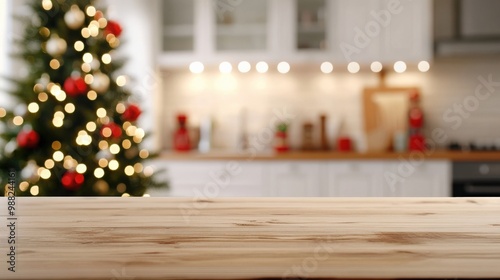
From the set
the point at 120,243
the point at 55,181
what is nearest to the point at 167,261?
the point at 120,243

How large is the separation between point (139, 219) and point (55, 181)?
2.28 m

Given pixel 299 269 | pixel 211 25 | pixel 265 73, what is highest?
pixel 211 25

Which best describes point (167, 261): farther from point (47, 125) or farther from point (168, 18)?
point (168, 18)

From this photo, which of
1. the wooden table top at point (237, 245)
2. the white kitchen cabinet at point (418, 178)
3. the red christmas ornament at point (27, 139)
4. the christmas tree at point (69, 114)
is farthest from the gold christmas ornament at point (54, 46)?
the wooden table top at point (237, 245)

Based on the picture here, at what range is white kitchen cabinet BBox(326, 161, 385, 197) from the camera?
156 inches

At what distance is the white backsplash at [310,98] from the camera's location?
4.33 m

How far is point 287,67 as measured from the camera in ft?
14.1

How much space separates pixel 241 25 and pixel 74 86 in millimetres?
1922

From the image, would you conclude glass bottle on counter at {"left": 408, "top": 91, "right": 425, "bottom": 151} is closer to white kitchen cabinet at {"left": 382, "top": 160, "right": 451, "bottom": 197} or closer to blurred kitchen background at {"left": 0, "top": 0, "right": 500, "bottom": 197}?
blurred kitchen background at {"left": 0, "top": 0, "right": 500, "bottom": 197}

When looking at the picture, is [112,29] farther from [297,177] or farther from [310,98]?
[310,98]

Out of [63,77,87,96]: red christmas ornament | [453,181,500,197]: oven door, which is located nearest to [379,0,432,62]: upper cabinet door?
[453,181,500,197]: oven door

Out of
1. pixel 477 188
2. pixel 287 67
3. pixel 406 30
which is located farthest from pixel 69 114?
pixel 477 188

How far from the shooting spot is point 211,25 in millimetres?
4277

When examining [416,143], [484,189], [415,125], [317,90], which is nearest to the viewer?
[484,189]
